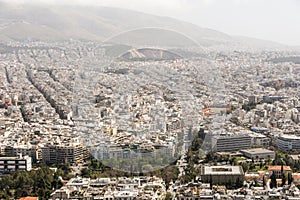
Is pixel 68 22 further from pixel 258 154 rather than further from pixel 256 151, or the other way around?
pixel 258 154

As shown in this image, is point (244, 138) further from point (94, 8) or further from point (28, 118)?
point (94, 8)

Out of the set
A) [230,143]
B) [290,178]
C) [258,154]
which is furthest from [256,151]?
[290,178]

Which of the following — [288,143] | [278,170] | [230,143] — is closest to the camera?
[278,170]

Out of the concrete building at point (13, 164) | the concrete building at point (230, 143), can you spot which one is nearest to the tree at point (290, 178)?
the concrete building at point (230, 143)

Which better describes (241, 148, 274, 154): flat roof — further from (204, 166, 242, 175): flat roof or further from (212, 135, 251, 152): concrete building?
(204, 166, 242, 175): flat roof

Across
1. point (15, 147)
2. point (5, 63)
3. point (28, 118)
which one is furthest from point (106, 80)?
point (5, 63)
